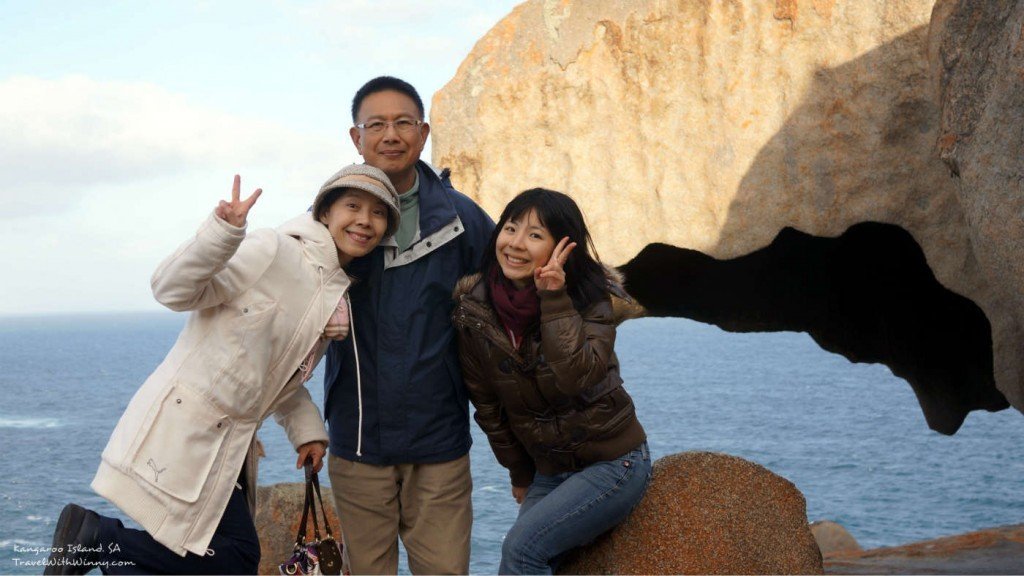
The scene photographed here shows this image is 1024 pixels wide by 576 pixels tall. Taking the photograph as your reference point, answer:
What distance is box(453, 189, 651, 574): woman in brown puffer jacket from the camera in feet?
13.7

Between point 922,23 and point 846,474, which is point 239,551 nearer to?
point 922,23

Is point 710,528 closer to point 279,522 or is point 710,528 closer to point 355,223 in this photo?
point 355,223

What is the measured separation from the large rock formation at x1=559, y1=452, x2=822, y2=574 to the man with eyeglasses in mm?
779

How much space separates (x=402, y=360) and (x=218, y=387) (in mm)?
839

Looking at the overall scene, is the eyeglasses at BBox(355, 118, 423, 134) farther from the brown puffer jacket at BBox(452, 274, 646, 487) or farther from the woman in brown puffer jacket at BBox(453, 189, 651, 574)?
the brown puffer jacket at BBox(452, 274, 646, 487)

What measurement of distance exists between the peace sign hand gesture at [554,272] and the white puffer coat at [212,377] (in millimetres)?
765

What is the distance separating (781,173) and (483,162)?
6.94 feet

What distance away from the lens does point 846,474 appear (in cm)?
3612

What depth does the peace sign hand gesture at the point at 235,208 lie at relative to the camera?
347 centimetres

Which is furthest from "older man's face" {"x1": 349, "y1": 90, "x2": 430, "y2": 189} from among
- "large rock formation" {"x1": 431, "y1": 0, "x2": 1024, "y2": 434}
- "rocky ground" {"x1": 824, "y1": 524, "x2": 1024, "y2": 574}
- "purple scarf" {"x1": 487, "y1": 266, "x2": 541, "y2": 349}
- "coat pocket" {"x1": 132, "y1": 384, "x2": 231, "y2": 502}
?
"rocky ground" {"x1": 824, "y1": 524, "x2": 1024, "y2": 574}

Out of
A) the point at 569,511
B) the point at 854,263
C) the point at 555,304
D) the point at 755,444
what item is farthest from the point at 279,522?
the point at 755,444

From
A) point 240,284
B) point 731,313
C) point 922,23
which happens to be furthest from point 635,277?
point 240,284

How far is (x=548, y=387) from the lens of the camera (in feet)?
13.5

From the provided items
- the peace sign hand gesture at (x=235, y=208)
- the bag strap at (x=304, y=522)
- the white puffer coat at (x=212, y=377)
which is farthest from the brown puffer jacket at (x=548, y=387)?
the peace sign hand gesture at (x=235, y=208)
